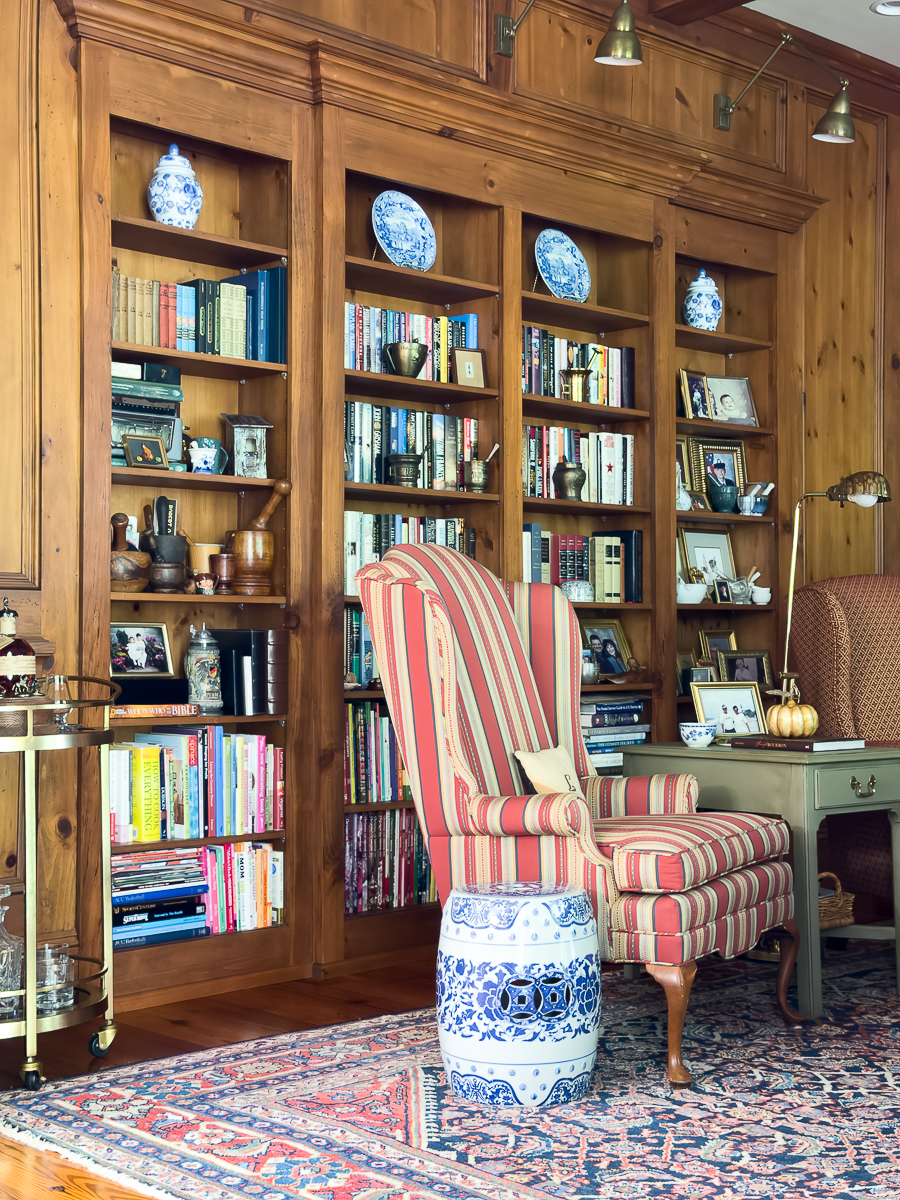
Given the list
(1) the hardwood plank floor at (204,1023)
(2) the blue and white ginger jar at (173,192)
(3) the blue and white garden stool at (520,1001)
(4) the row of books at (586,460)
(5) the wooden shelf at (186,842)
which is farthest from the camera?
(4) the row of books at (586,460)

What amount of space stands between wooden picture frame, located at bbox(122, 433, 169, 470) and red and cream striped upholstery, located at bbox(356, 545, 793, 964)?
79cm

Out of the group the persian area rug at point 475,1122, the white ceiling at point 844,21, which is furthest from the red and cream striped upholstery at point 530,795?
the white ceiling at point 844,21

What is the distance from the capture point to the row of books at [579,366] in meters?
4.74

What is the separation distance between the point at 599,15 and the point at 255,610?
8.26 ft

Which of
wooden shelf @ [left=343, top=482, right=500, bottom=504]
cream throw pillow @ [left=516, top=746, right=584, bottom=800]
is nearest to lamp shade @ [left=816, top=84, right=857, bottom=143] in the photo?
wooden shelf @ [left=343, top=482, right=500, bottom=504]

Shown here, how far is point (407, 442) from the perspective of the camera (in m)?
4.37

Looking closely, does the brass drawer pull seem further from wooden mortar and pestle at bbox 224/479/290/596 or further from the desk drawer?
wooden mortar and pestle at bbox 224/479/290/596

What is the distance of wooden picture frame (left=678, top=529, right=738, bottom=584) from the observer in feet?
17.6

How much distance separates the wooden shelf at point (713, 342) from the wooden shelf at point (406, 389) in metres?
1.08

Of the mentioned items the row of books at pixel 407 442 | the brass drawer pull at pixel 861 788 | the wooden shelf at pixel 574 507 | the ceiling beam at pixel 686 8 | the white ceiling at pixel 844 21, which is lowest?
the brass drawer pull at pixel 861 788

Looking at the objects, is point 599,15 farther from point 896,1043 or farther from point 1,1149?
point 1,1149

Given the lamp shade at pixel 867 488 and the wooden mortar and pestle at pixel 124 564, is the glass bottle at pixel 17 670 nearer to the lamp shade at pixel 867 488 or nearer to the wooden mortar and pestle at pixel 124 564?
the wooden mortar and pestle at pixel 124 564

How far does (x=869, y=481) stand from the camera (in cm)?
401

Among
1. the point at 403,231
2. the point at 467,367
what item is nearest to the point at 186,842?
the point at 467,367
